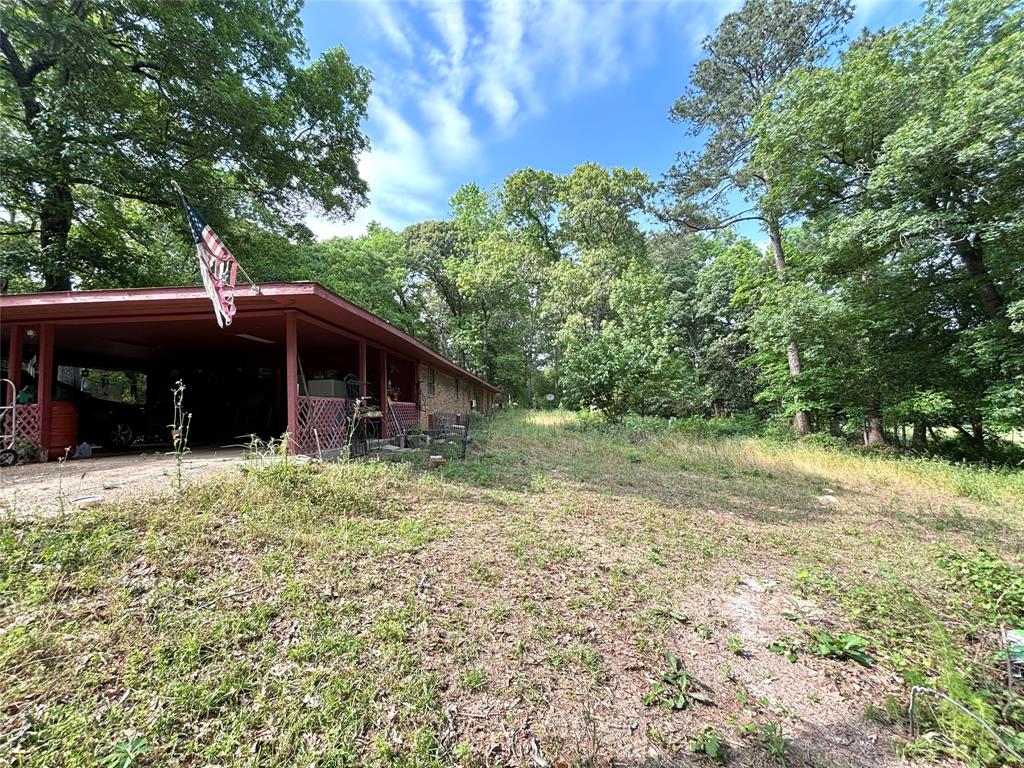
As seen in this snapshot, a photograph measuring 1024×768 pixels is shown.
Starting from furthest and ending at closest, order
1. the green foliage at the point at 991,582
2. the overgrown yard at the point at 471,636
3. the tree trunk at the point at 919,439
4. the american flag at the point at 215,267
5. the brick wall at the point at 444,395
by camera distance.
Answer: the brick wall at the point at 444,395 → the tree trunk at the point at 919,439 → the american flag at the point at 215,267 → the green foliage at the point at 991,582 → the overgrown yard at the point at 471,636

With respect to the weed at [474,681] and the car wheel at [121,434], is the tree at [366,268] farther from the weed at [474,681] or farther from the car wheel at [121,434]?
the weed at [474,681]

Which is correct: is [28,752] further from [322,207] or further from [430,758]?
[322,207]

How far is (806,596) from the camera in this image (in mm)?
3291

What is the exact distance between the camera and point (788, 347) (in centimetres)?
1263

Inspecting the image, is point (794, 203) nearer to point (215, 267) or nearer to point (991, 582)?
point (991, 582)

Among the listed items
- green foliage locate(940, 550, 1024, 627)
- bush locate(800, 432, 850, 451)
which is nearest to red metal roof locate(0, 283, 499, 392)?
green foliage locate(940, 550, 1024, 627)

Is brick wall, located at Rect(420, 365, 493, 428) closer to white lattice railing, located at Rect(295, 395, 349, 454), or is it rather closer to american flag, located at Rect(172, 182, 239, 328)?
white lattice railing, located at Rect(295, 395, 349, 454)

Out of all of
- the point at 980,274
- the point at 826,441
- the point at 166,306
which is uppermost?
the point at 980,274

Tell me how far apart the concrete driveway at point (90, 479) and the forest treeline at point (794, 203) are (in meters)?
7.22

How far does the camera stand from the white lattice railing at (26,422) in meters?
6.02

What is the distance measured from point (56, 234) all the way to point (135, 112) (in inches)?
143

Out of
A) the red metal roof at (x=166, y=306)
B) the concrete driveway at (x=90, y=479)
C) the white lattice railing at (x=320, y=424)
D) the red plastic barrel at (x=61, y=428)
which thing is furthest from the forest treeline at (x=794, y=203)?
the white lattice railing at (x=320, y=424)

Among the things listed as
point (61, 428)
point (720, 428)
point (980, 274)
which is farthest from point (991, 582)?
point (720, 428)

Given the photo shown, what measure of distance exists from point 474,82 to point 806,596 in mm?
12741
